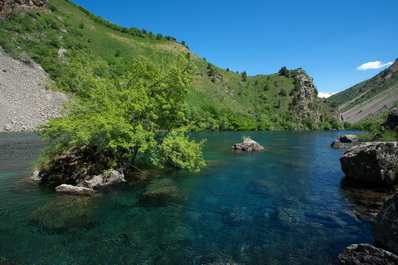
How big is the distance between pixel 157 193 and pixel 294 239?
975cm

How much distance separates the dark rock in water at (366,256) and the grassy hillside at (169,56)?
171ft

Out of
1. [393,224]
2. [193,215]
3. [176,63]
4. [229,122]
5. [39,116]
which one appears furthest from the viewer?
[229,122]

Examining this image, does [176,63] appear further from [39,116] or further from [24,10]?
[24,10]

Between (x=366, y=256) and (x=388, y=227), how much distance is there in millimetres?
2023

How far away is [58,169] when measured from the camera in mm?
18906

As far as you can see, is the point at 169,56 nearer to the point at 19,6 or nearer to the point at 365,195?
the point at 365,195

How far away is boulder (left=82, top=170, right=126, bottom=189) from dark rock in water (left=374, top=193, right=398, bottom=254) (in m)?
17.0

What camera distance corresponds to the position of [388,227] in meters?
8.32

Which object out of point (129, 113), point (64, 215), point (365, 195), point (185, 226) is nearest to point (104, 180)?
point (64, 215)

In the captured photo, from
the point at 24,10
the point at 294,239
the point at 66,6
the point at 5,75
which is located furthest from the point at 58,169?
the point at 66,6

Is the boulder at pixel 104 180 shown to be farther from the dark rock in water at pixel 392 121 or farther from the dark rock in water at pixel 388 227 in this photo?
the dark rock in water at pixel 392 121

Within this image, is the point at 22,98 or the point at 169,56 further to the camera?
the point at 22,98

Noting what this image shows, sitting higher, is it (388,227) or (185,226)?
(388,227)

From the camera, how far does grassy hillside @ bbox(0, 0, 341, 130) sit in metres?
81.9
